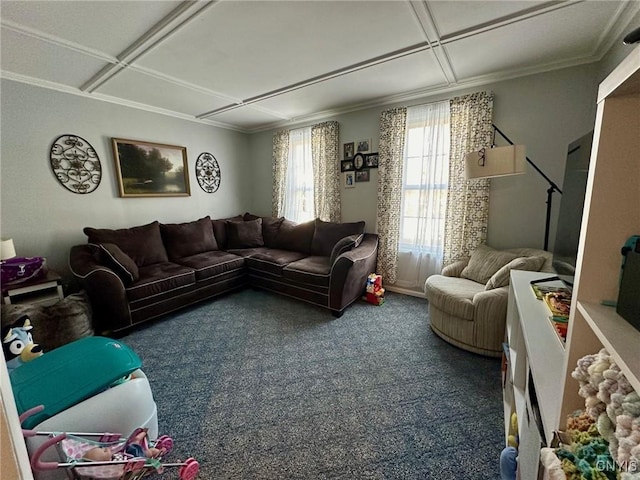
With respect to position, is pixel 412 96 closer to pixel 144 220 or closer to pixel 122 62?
pixel 122 62

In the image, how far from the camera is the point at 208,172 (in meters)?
4.22

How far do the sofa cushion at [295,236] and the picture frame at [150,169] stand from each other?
1557mm

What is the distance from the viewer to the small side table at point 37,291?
7.43 feet

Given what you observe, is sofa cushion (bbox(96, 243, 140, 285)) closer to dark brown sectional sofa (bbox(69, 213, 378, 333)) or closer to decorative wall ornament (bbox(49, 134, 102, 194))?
dark brown sectional sofa (bbox(69, 213, 378, 333))

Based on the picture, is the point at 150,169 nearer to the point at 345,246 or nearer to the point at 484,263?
the point at 345,246


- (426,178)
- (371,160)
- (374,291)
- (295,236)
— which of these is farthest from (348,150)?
(374,291)

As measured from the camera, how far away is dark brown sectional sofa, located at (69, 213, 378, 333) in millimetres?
2467

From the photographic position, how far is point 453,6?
5.19ft

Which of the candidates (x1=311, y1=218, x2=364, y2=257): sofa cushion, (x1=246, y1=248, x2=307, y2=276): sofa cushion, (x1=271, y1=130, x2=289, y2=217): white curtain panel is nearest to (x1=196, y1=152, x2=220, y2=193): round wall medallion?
(x1=271, y1=130, x2=289, y2=217): white curtain panel

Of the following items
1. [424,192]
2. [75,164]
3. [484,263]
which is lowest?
[484,263]

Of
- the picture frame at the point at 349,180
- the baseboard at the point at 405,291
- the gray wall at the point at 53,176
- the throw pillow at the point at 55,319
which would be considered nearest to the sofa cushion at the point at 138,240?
the gray wall at the point at 53,176

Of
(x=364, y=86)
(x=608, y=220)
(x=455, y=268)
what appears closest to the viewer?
(x=608, y=220)

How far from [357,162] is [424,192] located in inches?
39.1

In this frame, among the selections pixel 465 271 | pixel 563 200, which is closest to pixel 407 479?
pixel 563 200
